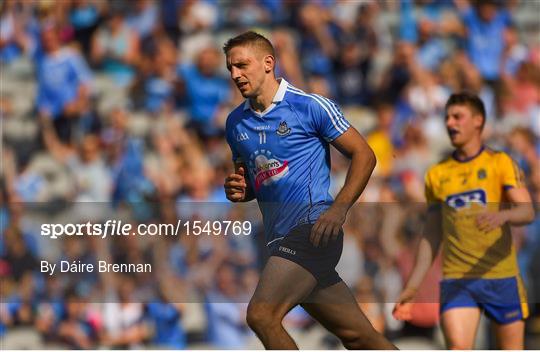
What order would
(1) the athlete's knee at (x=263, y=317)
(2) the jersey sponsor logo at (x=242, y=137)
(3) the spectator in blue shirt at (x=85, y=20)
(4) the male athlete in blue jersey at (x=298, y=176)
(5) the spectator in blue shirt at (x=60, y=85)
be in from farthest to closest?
(3) the spectator in blue shirt at (x=85, y=20) → (5) the spectator in blue shirt at (x=60, y=85) → (2) the jersey sponsor logo at (x=242, y=137) → (4) the male athlete in blue jersey at (x=298, y=176) → (1) the athlete's knee at (x=263, y=317)

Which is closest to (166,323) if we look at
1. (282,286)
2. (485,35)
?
(282,286)

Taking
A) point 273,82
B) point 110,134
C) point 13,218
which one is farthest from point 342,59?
point 273,82

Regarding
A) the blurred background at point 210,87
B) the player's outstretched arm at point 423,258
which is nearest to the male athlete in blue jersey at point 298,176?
the player's outstretched arm at point 423,258

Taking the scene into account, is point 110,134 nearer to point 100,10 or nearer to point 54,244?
point 100,10

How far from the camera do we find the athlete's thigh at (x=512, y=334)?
23.5ft

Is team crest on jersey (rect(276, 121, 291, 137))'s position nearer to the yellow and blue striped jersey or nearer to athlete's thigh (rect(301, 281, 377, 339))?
athlete's thigh (rect(301, 281, 377, 339))

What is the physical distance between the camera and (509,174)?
710 centimetres

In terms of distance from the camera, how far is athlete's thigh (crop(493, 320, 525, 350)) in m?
7.18

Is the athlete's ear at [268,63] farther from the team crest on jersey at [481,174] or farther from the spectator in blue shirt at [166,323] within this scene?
the spectator in blue shirt at [166,323]

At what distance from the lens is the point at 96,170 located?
11.6 meters

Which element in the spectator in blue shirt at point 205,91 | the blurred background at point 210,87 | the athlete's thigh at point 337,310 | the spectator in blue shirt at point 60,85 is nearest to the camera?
the athlete's thigh at point 337,310

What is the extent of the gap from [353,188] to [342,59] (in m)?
6.81

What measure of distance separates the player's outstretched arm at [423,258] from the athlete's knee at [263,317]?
1.33m

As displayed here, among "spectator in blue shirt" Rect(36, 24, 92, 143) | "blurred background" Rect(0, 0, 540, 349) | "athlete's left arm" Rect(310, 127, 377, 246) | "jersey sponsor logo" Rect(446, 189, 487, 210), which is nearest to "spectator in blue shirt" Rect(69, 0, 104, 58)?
"blurred background" Rect(0, 0, 540, 349)
